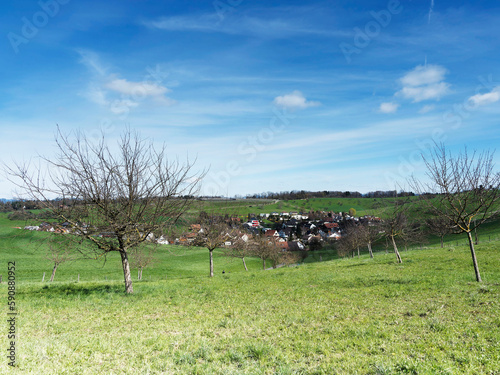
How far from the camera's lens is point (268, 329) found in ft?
31.3

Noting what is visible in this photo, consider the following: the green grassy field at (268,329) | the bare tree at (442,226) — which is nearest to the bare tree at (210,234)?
the green grassy field at (268,329)

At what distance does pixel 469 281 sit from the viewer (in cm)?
1597

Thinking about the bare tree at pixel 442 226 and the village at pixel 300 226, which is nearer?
the bare tree at pixel 442 226

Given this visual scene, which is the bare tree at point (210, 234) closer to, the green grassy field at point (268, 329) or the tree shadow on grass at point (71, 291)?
the green grassy field at point (268, 329)

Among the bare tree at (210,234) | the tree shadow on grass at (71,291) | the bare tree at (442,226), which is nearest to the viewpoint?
the tree shadow on grass at (71,291)

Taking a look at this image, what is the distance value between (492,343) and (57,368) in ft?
33.5

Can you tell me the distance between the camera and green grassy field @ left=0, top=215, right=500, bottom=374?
6.63 meters

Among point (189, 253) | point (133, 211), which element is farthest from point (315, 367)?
point (189, 253)

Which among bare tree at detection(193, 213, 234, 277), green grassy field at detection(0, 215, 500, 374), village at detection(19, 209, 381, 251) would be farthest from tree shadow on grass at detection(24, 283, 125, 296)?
village at detection(19, 209, 381, 251)

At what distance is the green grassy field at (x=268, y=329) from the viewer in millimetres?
6629

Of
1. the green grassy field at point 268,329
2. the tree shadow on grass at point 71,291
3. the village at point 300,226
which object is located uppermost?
the green grassy field at point 268,329

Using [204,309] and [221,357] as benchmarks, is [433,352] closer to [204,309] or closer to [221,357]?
[221,357]

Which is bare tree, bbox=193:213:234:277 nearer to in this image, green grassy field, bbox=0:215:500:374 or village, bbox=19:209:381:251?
green grassy field, bbox=0:215:500:374

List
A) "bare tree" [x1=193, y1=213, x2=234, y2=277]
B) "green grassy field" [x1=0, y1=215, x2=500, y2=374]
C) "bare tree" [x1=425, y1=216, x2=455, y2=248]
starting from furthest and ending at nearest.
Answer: "bare tree" [x1=193, y1=213, x2=234, y2=277], "bare tree" [x1=425, y1=216, x2=455, y2=248], "green grassy field" [x1=0, y1=215, x2=500, y2=374]
